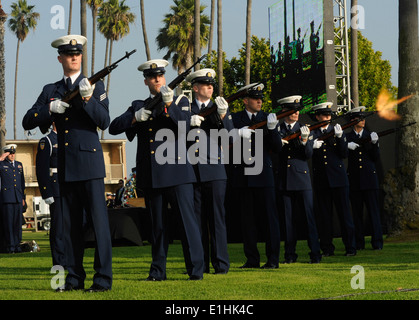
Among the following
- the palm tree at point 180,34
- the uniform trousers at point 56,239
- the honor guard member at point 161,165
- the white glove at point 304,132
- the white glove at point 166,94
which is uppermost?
the palm tree at point 180,34

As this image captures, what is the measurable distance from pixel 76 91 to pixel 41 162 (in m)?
3.77

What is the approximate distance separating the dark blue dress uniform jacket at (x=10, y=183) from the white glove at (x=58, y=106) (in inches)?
416

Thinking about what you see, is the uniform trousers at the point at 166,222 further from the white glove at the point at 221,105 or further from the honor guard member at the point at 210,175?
the white glove at the point at 221,105

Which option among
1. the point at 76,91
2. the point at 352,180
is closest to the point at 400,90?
the point at 352,180

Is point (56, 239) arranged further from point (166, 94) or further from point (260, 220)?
point (166, 94)

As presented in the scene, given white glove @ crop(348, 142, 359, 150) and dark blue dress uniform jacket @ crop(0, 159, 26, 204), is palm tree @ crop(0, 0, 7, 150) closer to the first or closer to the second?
dark blue dress uniform jacket @ crop(0, 159, 26, 204)

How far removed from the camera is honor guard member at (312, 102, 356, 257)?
1177 centimetres

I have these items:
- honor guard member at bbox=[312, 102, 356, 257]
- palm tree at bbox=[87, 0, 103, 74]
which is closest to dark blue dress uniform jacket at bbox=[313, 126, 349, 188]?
honor guard member at bbox=[312, 102, 356, 257]

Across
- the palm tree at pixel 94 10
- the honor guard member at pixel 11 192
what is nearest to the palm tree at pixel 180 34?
the palm tree at pixel 94 10

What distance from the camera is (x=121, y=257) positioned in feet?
41.5

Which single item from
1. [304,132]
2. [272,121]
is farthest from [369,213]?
[272,121]

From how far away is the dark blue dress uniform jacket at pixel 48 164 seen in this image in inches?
410

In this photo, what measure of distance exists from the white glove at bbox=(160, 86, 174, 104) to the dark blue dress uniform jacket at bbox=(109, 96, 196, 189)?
0.68 ft
